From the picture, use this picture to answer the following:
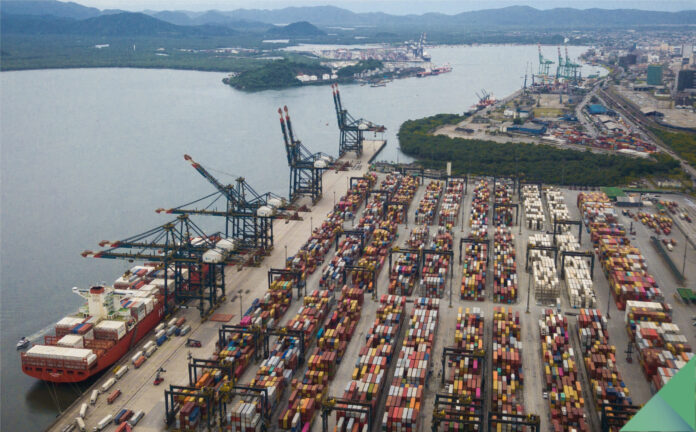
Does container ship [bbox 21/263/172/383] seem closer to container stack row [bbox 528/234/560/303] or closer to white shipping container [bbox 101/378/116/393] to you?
white shipping container [bbox 101/378/116/393]

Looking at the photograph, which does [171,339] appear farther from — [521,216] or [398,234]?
[521,216]

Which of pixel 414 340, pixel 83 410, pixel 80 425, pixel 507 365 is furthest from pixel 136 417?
pixel 507 365

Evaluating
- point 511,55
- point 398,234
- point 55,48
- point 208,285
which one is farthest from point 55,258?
point 511,55

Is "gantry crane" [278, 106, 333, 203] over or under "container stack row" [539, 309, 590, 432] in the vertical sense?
over

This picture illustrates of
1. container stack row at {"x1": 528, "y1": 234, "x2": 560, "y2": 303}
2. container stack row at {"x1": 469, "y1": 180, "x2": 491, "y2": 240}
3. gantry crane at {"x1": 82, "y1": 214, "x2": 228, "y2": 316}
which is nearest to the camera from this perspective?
gantry crane at {"x1": 82, "y1": 214, "x2": 228, "y2": 316}

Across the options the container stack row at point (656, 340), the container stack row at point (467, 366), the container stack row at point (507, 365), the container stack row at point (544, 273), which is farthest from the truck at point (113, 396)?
the container stack row at point (656, 340)

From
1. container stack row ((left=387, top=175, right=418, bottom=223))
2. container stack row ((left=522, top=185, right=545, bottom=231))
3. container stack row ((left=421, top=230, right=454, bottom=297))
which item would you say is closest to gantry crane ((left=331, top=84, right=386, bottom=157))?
container stack row ((left=387, top=175, right=418, bottom=223))

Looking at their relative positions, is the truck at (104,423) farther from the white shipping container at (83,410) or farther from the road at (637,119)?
the road at (637,119)

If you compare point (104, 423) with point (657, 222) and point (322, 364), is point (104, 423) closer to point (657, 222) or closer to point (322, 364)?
point (322, 364)
